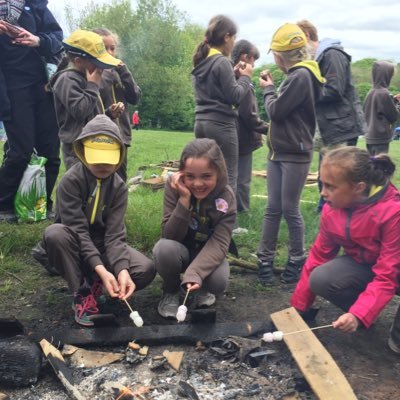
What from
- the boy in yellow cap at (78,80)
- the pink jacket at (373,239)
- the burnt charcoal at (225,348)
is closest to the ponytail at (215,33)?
the boy in yellow cap at (78,80)

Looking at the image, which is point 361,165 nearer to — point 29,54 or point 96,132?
point 96,132

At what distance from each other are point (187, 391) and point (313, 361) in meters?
0.69

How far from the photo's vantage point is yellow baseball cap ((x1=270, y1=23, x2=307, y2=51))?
371 cm

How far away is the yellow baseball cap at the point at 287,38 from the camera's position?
12.2 ft

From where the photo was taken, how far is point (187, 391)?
2367 mm

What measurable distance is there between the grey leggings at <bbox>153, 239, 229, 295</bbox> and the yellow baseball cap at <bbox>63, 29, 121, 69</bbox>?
1.56 meters

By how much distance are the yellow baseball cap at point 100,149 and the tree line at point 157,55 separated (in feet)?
124

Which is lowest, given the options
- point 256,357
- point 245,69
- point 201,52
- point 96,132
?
point 256,357

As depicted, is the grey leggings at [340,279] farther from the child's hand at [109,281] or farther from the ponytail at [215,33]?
the ponytail at [215,33]

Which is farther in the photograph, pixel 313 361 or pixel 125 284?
pixel 125 284

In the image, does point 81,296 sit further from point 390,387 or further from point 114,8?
point 114,8

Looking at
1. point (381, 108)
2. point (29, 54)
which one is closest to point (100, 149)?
point (29, 54)

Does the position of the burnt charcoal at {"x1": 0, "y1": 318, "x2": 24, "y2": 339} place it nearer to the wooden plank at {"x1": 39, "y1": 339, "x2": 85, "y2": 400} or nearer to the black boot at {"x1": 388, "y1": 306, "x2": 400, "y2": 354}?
the wooden plank at {"x1": 39, "y1": 339, "x2": 85, "y2": 400}

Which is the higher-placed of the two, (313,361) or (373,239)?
(373,239)
